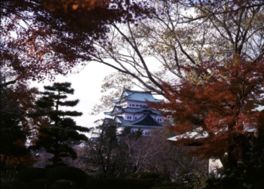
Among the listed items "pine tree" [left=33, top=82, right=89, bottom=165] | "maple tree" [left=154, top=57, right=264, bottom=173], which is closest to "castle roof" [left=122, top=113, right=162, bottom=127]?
"pine tree" [left=33, top=82, right=89, bottom=165]

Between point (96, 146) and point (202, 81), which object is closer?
point (202, 81)

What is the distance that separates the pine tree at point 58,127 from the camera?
101 ft

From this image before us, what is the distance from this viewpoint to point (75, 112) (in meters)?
31.6

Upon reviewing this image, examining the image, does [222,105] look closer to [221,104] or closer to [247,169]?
[221,104]

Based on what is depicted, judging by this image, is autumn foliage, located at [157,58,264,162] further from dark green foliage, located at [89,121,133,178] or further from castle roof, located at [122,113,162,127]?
castle roof, located at [122,113,162,127]

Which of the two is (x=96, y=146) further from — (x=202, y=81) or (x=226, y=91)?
(x=226, y=91)

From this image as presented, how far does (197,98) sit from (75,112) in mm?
15602

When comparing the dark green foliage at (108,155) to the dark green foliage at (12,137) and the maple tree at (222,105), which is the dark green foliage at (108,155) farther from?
the maple tree at (222,105)

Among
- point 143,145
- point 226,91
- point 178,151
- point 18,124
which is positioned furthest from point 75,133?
point 226,91

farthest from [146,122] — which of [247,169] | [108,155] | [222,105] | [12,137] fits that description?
[222,105]

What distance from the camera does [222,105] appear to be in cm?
1731

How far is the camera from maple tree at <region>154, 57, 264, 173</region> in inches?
664

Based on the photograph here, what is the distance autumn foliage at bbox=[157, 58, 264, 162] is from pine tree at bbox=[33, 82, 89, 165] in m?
13.4

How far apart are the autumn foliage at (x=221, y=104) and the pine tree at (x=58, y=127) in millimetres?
13395
